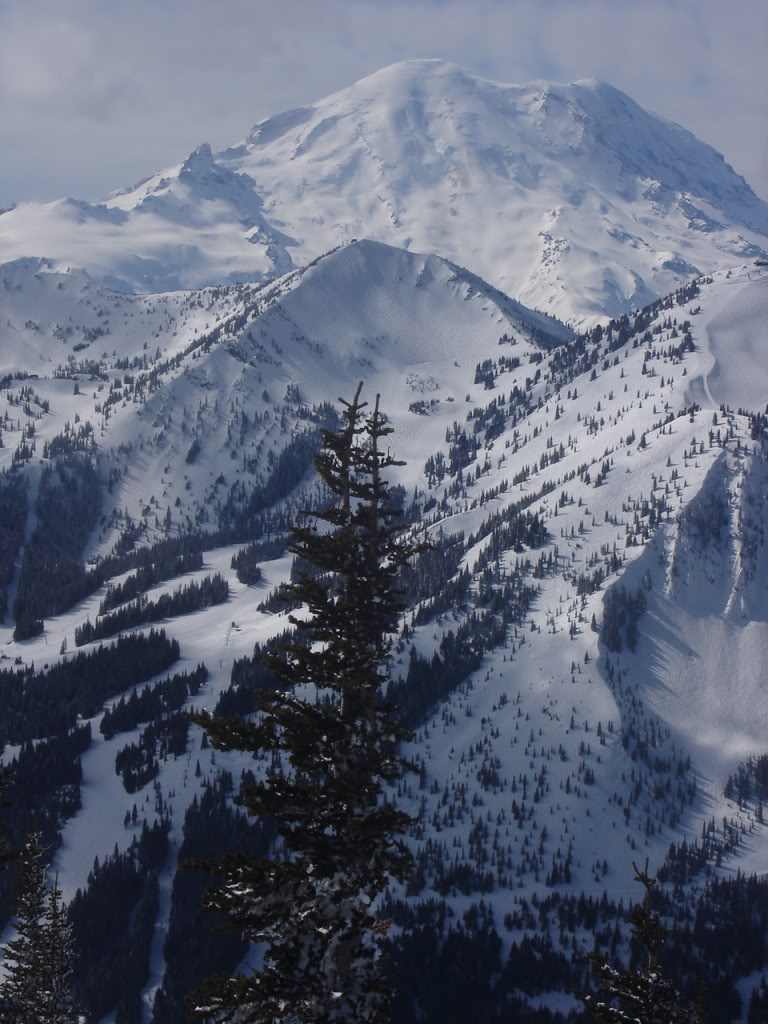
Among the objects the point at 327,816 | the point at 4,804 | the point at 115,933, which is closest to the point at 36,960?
the point at 4,804

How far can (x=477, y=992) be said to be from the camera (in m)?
174

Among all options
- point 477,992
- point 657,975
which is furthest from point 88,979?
point 657,975

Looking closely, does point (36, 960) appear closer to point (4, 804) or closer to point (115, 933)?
point (4, 804)

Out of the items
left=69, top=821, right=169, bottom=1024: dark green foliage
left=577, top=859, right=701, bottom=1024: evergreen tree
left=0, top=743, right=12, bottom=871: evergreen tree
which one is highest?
left=69, top=821, right=169, bottom=1024: dark green foliage

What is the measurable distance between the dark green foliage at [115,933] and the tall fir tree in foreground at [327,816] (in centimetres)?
14760

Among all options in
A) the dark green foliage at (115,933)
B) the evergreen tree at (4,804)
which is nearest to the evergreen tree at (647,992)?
the evergreen tree at (4,804)

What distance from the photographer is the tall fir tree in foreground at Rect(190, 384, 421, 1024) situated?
84.0 ft

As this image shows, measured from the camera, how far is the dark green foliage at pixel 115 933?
531ft

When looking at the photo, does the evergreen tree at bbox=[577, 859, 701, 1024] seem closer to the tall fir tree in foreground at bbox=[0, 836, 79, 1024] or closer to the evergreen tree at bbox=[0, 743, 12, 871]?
the evergreen tree at bbox=[0, 743, 12, 871]

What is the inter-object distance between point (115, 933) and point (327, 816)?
17212 centimetres

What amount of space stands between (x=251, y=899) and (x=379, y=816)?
3.81 metres

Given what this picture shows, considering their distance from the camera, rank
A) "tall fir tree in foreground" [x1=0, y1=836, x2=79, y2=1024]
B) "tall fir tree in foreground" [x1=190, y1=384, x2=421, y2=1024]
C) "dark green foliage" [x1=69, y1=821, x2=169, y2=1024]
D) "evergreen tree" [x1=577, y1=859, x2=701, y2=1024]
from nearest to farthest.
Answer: "tall fir tree in foreground" [x1=190, y1=384, x2=421, y2=1024] → "evergreen tree" [x1=577, y1=859, x2=701, y2=1024] → "tall fir tree in foreground" [x1=0, y1=836, x2=79, y2=1024] → "dark green foliage" [x1=69, y1=821, x2=169, y2=1024]

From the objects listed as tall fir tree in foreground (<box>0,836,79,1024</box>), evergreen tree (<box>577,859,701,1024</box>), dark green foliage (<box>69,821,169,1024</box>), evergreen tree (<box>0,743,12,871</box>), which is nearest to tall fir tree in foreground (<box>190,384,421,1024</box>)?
evergreen tree (<box>577,859,701,1024</box>)

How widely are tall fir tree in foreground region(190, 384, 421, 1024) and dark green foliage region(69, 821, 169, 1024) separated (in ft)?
484
